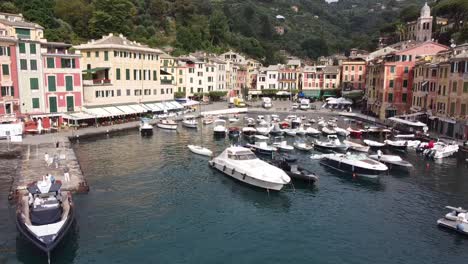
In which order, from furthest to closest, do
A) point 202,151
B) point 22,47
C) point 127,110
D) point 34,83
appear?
1. point 127,110
2. point 34,83
3. point 22,47
4. point 202,151

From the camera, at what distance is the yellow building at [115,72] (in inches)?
3031

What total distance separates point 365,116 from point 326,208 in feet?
205

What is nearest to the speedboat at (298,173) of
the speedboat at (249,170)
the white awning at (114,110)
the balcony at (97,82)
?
the speedboat at (249,170)

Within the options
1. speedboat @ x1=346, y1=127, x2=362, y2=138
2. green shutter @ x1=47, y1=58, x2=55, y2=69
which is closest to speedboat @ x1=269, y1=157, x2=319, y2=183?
speedboat @ x1=346, y1=127, x2=362, y2=138

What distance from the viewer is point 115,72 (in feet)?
265

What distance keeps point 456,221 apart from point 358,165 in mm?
14752

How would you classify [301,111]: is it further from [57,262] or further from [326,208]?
[57,262]

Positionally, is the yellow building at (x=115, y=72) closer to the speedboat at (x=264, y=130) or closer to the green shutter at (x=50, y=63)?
the green shutter at (x=50, y=63)

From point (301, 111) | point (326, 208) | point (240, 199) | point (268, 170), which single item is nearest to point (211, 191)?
point (240, 199)

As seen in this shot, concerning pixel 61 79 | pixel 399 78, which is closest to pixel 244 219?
pixel 61 79

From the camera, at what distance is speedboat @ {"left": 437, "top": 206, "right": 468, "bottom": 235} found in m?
28.9

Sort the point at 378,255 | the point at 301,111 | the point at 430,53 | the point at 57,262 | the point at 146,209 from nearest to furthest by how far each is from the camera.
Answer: the point at 57,262, the point at 378,255, the point at 146,209, the point at 430,53, the point at 301,111

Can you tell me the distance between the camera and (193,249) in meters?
26.4

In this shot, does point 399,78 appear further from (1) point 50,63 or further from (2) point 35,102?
(2) point 35,102
